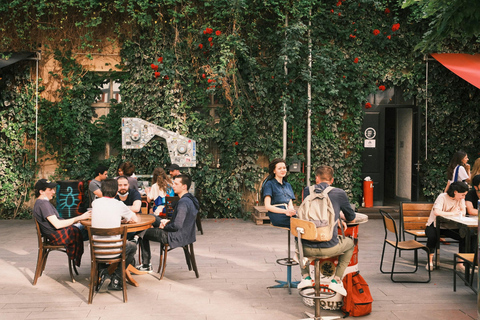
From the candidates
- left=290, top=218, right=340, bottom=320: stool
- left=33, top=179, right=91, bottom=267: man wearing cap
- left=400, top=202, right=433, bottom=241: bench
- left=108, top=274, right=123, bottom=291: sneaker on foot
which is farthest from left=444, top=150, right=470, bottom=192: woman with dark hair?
left=33, top=179, right=91, bottom=267: man wearing cap

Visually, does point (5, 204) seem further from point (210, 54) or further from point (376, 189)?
point (376, 189)

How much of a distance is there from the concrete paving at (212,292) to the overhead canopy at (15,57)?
14.1ft

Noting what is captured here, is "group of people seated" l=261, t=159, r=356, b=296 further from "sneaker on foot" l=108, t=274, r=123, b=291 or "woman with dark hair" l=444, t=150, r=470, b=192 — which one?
"woman with dark hair" l=444, t=150, r=470, b=192

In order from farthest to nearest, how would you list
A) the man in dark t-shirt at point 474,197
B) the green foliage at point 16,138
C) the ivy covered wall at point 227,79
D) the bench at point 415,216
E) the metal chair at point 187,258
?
the green foliage at point 16,138 < the ivy covered wall at point 227,79 < the bench at point 415,216 < the man in dark t-shirt at point 474,197 < the metal chair at point 187,258

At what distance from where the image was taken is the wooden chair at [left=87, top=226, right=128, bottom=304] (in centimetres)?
530

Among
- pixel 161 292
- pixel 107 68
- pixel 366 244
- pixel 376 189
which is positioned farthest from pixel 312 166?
pixel 161 292

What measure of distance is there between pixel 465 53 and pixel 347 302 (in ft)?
27.6

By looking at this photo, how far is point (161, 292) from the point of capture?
5.71 meters

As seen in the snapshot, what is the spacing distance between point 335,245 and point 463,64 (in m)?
7.59

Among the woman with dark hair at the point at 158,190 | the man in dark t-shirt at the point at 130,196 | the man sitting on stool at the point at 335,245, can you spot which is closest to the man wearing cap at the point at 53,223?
the man in dark t-shirt at the point at 130,196

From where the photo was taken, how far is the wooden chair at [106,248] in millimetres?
5301

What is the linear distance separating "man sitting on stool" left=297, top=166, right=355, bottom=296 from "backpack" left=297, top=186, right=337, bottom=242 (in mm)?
82

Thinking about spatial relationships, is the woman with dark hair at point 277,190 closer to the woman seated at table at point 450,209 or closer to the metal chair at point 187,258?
the metal chair at point 187,258

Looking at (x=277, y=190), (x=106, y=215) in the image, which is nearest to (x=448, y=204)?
(x=277, y=190)
